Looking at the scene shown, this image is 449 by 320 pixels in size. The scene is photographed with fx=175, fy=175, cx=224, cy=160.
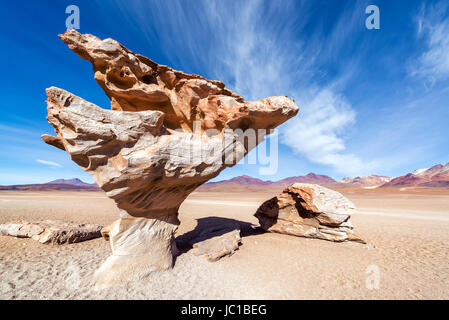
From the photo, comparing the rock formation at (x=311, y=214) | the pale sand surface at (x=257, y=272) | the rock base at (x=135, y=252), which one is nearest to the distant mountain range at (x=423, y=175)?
the rock formation at (x=311, y=214)

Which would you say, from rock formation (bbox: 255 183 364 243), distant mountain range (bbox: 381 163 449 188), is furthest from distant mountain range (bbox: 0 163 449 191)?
rock formation (bbox: 255 183 364 243)

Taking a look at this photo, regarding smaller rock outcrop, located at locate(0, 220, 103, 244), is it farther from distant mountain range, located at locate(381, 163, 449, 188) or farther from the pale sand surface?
distant mountain range, located at locate(381, 163, 449, 188)

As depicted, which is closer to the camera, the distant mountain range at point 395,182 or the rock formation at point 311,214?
the rock formation at point 311,214

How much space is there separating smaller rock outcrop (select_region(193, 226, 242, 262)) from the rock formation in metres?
3.06

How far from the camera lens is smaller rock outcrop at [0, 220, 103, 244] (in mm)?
7977

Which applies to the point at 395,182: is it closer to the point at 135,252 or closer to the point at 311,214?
the point at 311,214

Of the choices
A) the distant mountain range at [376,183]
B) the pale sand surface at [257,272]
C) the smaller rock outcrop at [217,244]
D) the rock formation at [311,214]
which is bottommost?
the pale sand surface at [257,272]

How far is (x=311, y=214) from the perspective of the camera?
8898 mm

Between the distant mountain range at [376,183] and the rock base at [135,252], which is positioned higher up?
the distant mountain range at [376,183]

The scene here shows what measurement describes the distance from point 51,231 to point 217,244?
7.68 metres

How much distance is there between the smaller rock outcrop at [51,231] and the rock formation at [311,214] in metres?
9.40

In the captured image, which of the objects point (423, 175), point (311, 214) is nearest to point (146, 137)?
point (311, 214)

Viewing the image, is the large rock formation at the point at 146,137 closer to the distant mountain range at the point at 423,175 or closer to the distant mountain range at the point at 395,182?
the distant mountain range at the point at 395,182

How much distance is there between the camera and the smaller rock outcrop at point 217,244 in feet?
21.7
